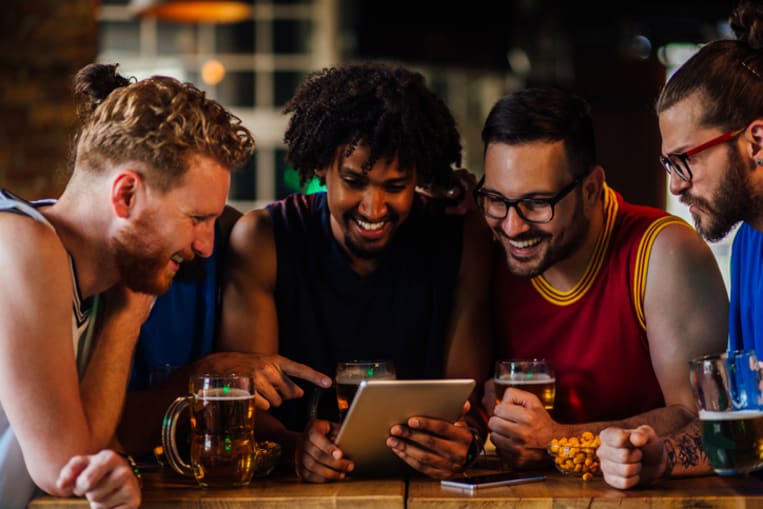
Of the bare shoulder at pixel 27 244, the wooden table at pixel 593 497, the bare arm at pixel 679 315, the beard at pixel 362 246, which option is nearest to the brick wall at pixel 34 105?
the beard at pixel 362 246

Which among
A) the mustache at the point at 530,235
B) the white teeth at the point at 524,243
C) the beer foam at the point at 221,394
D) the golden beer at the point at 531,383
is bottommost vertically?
the golden beer at the point at 531,383

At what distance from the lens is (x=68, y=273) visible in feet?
6.78

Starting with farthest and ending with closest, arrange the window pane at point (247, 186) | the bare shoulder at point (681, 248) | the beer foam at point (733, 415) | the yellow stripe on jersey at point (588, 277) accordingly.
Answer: the window pane at point (247, 186)
the yellow stripe on jersey at point (588, 277)
the bare shoulder at point (681, 248)
the beer foam at point (733, 415)

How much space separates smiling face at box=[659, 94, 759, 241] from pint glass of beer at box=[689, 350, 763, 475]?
45cm

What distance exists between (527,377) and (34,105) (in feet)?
10.7

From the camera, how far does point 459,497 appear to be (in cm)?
203

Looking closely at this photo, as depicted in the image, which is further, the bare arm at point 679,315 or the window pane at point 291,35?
the window pane at point 291,35

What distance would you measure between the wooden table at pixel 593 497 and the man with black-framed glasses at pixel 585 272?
0.49 meters

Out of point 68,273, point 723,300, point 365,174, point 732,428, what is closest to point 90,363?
point 68,273

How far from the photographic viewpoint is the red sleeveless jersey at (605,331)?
105 inches

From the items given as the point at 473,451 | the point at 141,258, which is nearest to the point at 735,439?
the point at 473,451

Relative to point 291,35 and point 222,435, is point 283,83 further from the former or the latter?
point 222,435

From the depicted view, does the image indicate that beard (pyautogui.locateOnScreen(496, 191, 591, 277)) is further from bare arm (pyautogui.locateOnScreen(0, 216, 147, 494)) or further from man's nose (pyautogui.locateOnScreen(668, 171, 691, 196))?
bare arm (pyautogui.locateOnScreen(0, 216, 147, 494))

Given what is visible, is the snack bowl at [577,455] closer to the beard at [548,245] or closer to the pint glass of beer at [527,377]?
the pint glass of beer at [527,377]
